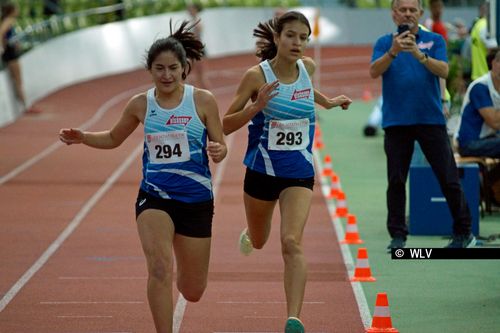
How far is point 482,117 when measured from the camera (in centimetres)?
1365

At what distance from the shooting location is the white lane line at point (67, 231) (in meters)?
11.3

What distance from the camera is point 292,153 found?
9445 millimetres

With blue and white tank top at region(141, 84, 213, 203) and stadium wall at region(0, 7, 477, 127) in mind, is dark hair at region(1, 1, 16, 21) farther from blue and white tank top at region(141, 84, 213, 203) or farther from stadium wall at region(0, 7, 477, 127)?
blue and white tank top at region(141, 84, 213, 203)

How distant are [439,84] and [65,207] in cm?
597

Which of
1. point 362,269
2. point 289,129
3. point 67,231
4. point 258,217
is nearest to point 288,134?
point 289,129

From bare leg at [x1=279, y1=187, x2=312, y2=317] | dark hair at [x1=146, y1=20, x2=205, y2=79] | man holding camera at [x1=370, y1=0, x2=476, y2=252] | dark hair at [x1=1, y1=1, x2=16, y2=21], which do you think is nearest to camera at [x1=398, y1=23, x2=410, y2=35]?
man holding camera at [x1=370, y1=0, x2=476, y2=252]

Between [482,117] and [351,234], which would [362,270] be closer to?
[351,234]

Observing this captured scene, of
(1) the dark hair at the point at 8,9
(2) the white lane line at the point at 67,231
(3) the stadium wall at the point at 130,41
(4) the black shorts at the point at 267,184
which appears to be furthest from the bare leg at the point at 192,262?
(1) the dark hair at the point at 8,9

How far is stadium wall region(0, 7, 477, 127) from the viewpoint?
31391 millimetres

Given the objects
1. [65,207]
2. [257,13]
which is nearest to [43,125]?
[65,207]

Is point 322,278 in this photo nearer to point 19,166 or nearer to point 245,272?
point 245,272

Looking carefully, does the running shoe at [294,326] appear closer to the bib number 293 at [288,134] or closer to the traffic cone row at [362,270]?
the traffic cone row at [362,270]

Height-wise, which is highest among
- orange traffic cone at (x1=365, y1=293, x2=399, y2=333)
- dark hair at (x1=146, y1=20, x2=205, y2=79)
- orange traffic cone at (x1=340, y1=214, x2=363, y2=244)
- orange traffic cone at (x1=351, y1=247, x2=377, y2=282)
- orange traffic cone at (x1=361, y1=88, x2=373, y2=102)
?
dark hair at (x1=146, y1=20, x2=205, y2=79)

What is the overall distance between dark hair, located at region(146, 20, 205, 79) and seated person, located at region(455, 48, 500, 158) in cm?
483
